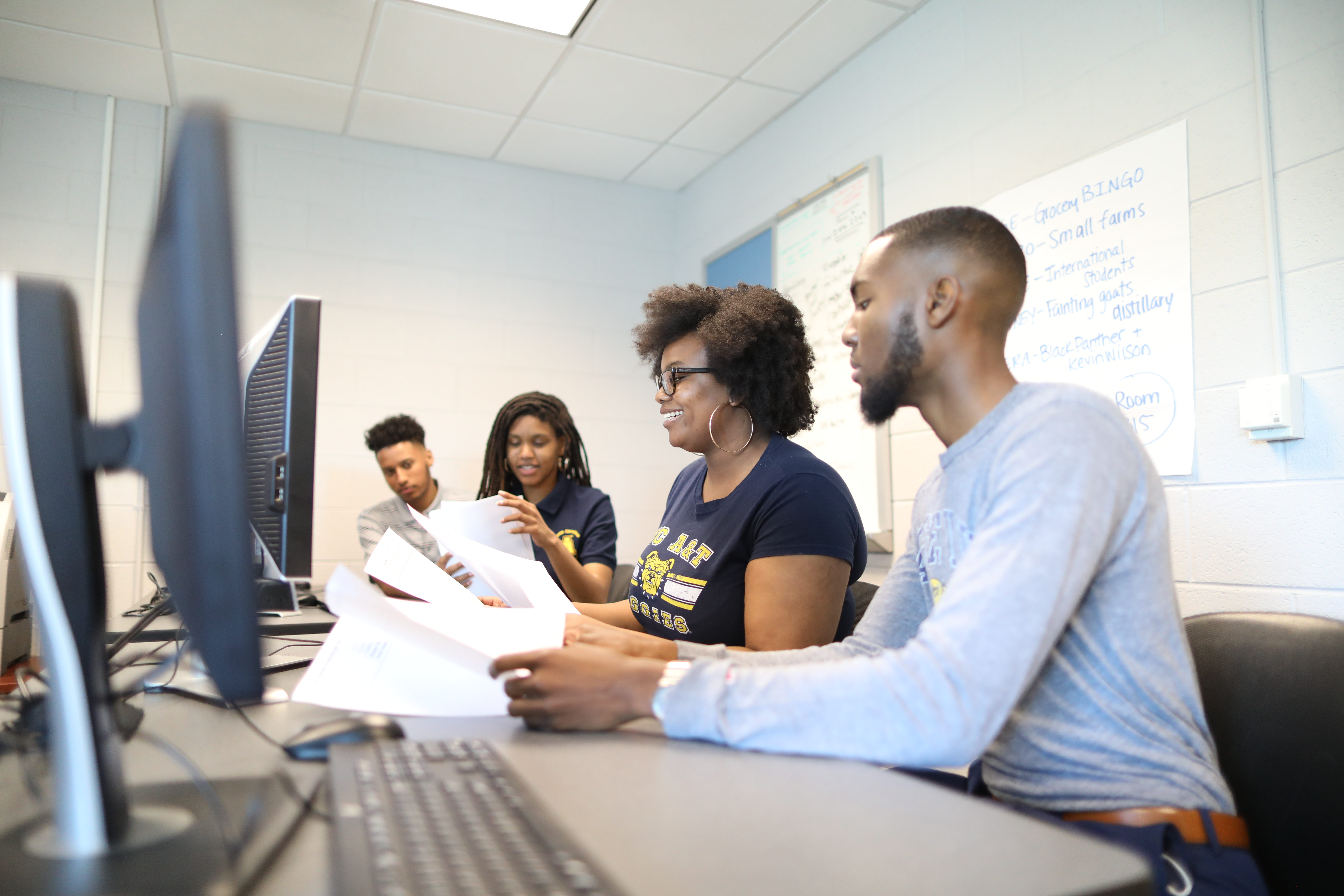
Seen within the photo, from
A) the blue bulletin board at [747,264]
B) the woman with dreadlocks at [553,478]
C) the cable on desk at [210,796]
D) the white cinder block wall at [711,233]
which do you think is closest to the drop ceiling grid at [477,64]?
the white cinder block wall at [711,233]

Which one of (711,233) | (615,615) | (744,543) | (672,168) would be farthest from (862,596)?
(672,168)

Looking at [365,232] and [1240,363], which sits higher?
[365,232]

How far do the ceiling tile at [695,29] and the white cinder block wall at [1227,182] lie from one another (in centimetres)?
63

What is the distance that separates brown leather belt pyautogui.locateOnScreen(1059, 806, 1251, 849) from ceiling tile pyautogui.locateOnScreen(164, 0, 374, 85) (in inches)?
112

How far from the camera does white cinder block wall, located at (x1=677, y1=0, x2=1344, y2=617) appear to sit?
1530 mm

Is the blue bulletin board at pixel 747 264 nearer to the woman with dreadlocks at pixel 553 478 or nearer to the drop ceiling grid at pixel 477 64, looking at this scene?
the drop ceiling grid at pixel 477 64

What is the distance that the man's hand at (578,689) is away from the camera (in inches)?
29.7

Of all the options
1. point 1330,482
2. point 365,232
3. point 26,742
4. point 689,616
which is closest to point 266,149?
point 365,232

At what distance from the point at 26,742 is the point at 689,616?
96cm

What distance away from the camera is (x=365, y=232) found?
11.7 feet

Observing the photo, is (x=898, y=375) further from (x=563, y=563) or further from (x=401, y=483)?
(x=401, y=483)

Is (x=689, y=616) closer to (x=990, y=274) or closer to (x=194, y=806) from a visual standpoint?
(x=990, y=274)

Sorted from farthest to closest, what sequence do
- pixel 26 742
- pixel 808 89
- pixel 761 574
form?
pixel 808 89 → pixel 761 574 → pixel 26 742

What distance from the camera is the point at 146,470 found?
546mm
